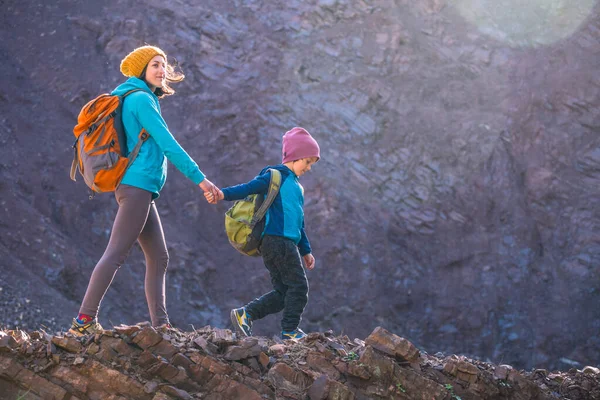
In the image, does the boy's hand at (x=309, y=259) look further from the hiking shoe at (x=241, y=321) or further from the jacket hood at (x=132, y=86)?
the jacket hood at (x=132, y=86)

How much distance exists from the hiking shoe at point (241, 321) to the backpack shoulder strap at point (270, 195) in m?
0.68

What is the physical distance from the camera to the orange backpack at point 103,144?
460 cm

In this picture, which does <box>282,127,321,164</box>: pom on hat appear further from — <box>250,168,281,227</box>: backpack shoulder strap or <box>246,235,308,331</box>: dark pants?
<box>246,235,308,331</box>: dark pants

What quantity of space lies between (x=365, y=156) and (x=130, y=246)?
27.9 feet

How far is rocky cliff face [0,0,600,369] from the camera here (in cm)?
1147

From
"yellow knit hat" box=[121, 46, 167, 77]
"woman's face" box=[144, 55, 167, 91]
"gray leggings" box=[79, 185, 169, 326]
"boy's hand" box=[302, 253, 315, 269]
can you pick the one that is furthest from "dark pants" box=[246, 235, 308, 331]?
"yellow knit hat" box=[121, 46, 167, 77]

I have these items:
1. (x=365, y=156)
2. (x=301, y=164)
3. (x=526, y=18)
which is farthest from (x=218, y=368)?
(x=526, y=18)

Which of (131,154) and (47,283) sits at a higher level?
(131,154)

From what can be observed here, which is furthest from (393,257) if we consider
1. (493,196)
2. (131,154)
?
(131,154)

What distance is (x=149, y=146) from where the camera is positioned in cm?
475

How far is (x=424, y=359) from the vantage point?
4875 mm

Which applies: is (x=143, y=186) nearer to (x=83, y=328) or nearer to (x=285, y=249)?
(x=83, y=328)

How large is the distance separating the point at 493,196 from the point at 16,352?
10052 mm

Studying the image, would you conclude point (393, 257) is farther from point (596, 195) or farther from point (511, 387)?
point (511, 387)
